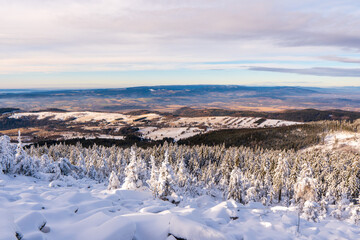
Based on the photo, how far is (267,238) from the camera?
487 inches

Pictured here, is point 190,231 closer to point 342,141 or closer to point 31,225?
point 31,225

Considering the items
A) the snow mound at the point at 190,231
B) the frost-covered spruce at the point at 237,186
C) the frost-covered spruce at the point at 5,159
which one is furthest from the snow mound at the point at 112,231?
the frost-covered spruce at the point at 237,186

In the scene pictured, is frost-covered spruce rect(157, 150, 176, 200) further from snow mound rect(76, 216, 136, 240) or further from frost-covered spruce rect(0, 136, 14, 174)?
frost-covered spruce rect(0, 136, 14, 174)

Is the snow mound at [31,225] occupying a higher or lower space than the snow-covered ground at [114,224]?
higher

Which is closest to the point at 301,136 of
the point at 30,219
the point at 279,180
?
the point at 279,180

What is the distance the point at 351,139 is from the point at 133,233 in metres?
195

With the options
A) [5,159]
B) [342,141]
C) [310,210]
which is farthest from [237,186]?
[342,141]

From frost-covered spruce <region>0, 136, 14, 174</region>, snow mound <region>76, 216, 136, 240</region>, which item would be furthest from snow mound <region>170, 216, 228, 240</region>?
frost-covered spruce <region>0, 136, 14, 174</region>

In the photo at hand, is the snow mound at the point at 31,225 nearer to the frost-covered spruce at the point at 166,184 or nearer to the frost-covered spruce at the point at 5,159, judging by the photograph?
the frost-covered spruce at the point at 166,184

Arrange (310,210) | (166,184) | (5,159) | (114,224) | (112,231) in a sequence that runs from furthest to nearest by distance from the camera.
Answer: (166,184) → (5,159) → (310,210) → (114,224) → (112,231)

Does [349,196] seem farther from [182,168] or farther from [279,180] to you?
[182,168]

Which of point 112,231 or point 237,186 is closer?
point 112,231

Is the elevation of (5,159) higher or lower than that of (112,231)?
lower

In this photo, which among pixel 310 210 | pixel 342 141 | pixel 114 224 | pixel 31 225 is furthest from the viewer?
pixel 342 141
